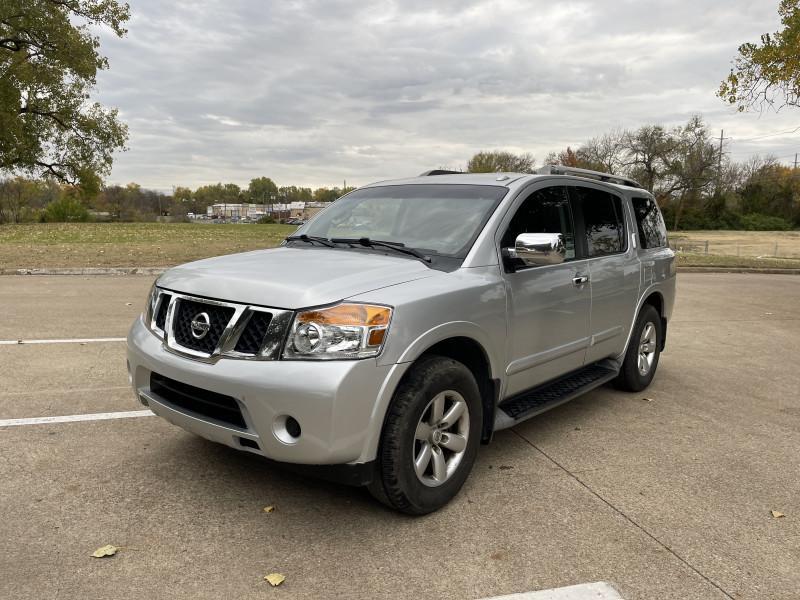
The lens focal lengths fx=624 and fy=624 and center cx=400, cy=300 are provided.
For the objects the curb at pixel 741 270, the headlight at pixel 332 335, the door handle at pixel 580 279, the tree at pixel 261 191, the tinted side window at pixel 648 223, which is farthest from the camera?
the tree at pixel 261 191

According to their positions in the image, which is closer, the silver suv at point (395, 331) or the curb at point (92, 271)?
the silver suv at point (395, 331)

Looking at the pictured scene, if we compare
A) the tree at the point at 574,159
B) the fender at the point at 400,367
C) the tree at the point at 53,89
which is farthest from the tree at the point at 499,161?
the fender at the point at 400,367

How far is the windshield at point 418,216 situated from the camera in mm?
3713

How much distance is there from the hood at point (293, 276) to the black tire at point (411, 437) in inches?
19.0

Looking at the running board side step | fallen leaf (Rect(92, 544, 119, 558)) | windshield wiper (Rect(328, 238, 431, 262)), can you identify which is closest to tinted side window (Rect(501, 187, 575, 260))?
windshield wiper (Rect(328, 238, 431, 262))

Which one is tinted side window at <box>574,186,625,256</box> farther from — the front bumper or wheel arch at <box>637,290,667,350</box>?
the front bumper

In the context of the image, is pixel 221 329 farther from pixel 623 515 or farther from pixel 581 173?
pixel 581 173

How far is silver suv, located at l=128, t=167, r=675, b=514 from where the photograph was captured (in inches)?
109

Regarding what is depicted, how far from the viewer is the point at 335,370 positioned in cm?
270

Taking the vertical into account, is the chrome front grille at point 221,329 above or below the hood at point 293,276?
below

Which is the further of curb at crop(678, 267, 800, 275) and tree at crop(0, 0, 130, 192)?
tree at crop(0, 0, 130, 192)

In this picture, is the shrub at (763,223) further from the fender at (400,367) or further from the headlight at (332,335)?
the headlight at (332,335)

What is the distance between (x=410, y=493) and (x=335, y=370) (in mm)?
779

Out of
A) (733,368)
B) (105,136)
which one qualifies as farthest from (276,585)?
(105,136)
